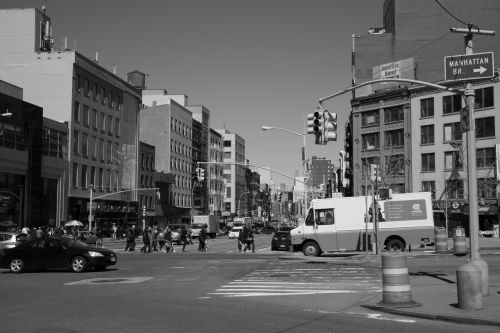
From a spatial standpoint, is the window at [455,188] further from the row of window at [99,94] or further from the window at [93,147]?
the row of window at [99,94]

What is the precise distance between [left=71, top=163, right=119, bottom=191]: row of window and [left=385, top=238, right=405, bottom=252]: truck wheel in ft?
150

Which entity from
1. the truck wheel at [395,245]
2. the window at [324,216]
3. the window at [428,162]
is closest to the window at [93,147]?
the window at [428,162]

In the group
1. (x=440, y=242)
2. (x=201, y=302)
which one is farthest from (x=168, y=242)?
(x=201, y=302)

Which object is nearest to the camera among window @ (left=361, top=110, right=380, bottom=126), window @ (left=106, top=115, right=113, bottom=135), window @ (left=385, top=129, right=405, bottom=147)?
window @ (left=385, top=129, right=405, bottom=147)

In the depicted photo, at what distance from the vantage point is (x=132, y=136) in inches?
3255

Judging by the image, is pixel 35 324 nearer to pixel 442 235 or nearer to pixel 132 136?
pixel 442 235

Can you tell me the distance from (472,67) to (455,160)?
58065mm

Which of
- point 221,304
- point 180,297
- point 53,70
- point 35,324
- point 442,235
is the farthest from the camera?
point 53,70

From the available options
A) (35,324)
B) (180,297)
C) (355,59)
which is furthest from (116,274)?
(355,59)

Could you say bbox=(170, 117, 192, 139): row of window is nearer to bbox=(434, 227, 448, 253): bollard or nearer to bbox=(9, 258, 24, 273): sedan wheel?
bbox=(434, 227, 448, 253): bollard

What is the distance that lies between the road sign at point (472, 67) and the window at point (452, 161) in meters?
57.1

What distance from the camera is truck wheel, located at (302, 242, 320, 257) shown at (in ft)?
99.0

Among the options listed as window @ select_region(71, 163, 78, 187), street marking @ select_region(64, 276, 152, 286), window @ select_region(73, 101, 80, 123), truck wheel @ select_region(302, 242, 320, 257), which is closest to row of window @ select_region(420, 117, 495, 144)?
truck wheel @ select_region(302, 242, 320, 257)

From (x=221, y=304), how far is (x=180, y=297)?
5.53 feet
